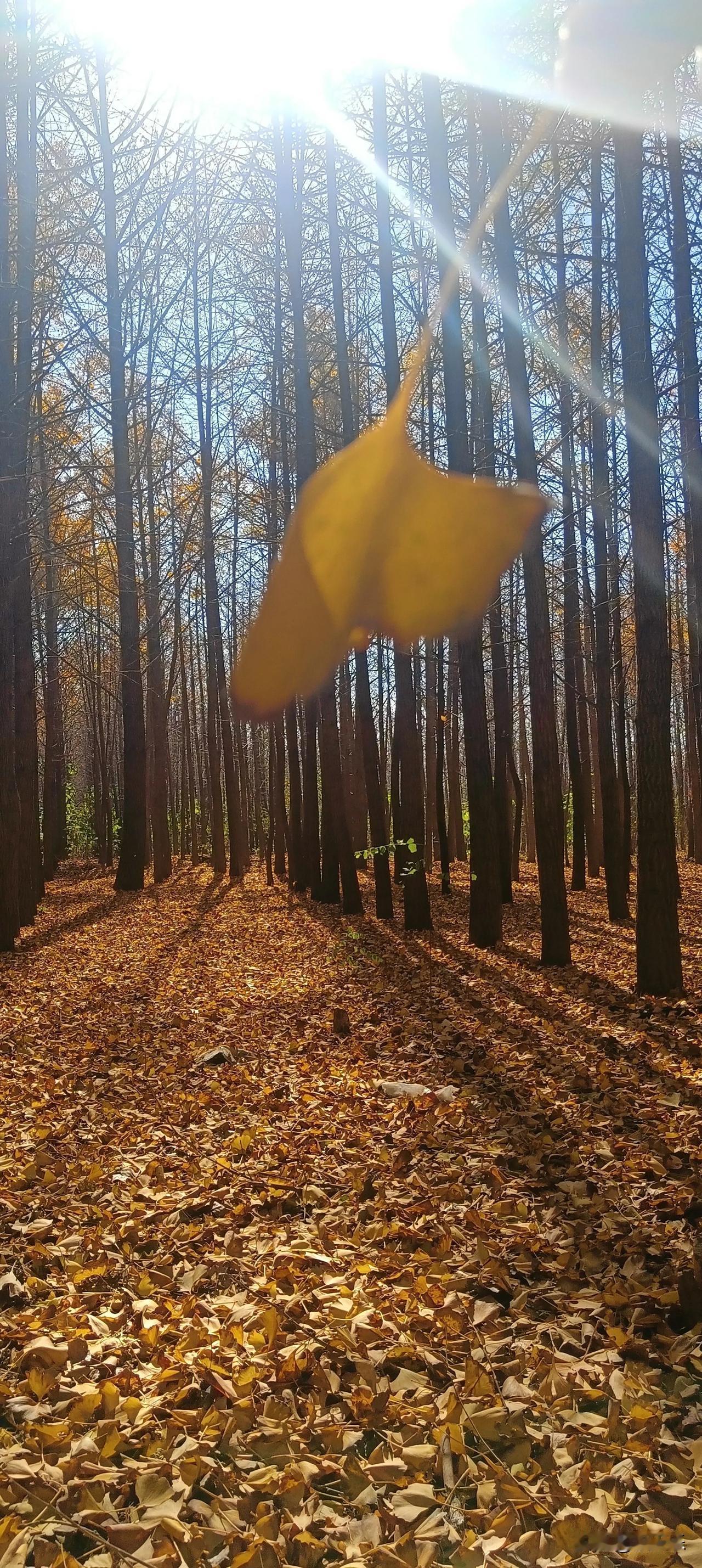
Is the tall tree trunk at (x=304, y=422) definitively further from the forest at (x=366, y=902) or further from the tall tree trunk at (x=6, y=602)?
the tall tree trunk at (x=6, y=602)

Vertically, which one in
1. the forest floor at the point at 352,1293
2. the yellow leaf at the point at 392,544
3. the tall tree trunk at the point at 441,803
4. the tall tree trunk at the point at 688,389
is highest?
the tall tree trunk at the point at 688,389

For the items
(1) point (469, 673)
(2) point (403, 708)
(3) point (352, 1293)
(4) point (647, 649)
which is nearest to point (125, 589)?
(2) point (403, 708)

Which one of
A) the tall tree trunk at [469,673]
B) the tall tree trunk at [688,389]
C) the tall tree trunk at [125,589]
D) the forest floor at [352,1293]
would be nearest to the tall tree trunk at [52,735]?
the tall tree trunk at [125,589]

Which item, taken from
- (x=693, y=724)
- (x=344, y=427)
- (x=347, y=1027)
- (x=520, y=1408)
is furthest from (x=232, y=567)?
(x=520, y=1408)

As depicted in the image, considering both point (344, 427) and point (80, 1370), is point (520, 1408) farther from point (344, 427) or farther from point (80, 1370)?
point (344, 427)

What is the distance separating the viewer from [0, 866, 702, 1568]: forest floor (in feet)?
7.69

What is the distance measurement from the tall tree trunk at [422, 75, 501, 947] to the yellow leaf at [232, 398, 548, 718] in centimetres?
41

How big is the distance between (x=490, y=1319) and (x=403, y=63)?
11.0 m

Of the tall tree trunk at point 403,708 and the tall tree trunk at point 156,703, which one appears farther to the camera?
the tall tree trunk at point 156,703

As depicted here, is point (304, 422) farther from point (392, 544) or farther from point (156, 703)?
point (156, 703)

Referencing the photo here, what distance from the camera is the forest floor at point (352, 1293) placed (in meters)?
2.34

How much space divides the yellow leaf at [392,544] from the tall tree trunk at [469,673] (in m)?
0.41

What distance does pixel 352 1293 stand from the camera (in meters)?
3.36

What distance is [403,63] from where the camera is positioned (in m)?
9.47
